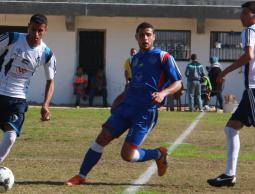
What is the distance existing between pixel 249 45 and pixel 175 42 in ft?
70.4

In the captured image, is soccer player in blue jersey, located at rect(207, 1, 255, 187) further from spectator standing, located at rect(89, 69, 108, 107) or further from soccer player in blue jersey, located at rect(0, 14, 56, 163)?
spectator standing, located at rect(89, 69, 108, 107)

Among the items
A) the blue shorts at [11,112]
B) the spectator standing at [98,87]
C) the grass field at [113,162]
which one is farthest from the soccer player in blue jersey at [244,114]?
the spectator standing at [98,87]

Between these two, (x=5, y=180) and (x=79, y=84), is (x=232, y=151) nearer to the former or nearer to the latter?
(x=5, y=180)

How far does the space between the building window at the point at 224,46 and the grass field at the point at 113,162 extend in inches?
491

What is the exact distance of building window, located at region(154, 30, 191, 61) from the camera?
97.1 feet

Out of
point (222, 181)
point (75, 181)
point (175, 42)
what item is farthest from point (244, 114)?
point (175, 42)

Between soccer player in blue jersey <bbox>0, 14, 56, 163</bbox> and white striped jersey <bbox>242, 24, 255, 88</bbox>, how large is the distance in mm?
2202

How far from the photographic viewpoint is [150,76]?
8.31 meters

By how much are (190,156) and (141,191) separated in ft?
11.4

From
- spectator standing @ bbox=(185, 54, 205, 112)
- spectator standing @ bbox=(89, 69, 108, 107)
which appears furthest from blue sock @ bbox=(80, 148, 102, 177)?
spectator standing @ bbox=(89, 69, 108, 107)

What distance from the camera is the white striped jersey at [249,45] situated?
833 cm

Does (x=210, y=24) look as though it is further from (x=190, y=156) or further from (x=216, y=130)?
(x=190, y=156)

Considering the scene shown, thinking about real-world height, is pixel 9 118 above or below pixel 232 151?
above

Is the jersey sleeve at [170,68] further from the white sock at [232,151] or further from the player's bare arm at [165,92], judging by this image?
the white sock at [232,151]
